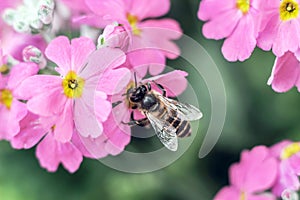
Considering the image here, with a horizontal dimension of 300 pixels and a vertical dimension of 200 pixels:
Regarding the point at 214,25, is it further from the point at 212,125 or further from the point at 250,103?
the point at 250,103

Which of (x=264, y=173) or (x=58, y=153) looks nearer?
(x=58, y=153)

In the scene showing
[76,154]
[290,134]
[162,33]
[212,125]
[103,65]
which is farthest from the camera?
[290,134]

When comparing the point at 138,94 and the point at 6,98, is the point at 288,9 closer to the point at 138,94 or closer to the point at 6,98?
the point at 138,94

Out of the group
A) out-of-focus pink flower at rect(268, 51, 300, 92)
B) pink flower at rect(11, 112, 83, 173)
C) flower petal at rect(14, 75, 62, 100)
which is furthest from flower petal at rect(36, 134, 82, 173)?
out-of-focus pink flower at rect(268, 51, 300, 92)

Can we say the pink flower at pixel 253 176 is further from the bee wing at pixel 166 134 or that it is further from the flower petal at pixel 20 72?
the flower petal at pixel 20 72

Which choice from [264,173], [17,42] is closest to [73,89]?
[17,42]

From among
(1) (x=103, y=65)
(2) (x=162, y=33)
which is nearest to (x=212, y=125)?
(2) (x=162, y=33)
